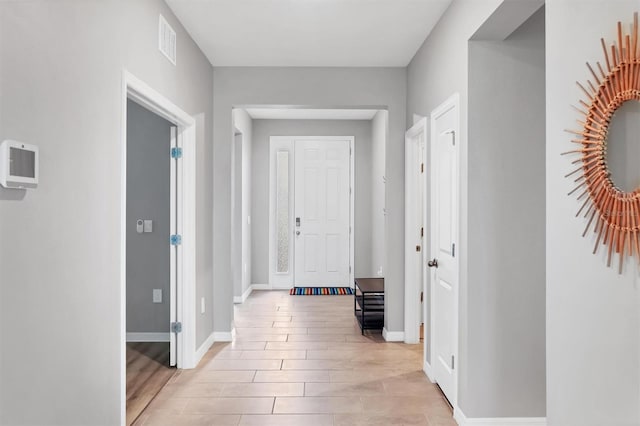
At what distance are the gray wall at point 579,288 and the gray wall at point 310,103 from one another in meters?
2.72

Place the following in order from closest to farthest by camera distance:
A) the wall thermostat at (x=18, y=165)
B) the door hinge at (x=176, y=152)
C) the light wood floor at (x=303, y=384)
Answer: the wall thermostat at (x=18, y=165), the light wood floor at (x=303, y=384), the door hinge at (x=176, y=152)

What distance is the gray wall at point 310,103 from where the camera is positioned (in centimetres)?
451

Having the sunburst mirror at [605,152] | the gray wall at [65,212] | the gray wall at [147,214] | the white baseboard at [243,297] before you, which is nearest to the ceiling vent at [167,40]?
the gray wall at [65,212]

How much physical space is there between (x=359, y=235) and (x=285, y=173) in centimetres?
153

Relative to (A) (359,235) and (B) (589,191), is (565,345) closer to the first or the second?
(B) (589,191)

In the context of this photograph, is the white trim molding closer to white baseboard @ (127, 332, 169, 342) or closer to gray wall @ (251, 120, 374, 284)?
gray wall @ (251, 120, 374, 284)

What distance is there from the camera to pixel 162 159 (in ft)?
14.8

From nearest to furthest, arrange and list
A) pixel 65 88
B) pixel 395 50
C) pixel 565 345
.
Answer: pixel 565 345, pixel 65 88, pixel 395 50

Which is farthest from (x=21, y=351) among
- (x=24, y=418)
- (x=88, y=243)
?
(x=88, y=243)

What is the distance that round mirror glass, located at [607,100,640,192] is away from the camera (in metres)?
1.32

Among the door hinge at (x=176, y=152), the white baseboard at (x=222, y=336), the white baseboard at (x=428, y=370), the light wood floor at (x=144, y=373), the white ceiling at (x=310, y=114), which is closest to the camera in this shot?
the light wood floor at (x=144, y=373)

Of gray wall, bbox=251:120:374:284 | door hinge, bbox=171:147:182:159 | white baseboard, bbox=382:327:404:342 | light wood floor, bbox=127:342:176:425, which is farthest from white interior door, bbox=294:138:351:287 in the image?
door hinge, bbox=171:147:182:159

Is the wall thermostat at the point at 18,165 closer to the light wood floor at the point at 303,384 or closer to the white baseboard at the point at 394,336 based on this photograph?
the light wood floor at the point at 303,384

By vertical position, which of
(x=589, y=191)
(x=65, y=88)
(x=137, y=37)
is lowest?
(x=589, y=191)
